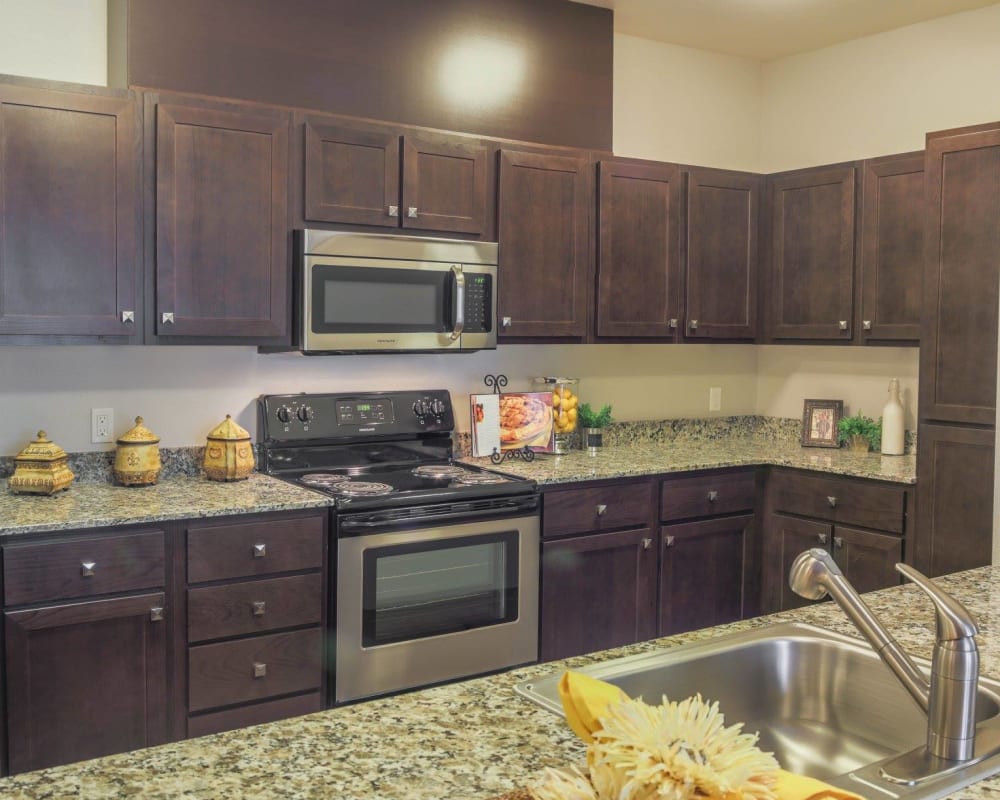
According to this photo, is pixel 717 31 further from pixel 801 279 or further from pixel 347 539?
pixel 347 539

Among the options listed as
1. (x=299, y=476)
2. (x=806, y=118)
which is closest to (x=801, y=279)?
(x=806, y=118)

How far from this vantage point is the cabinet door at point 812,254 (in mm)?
4195

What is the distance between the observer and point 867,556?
3863 mm

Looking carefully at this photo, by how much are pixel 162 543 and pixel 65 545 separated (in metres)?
0.25

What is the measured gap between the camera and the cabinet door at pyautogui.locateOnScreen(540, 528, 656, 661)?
3.61 m

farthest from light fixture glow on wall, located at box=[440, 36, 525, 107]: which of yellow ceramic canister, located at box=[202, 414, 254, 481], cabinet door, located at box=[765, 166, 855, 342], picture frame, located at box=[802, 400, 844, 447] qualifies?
picture frame, located at box=[802, 400, 844, 447]

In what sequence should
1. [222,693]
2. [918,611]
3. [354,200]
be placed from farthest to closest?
[354,200], [222,693], [918,611]

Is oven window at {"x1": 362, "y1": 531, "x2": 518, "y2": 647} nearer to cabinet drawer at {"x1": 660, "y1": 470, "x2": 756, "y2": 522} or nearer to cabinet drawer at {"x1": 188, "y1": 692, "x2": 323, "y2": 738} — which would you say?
cabinet drawer at {"x1": 188, "y1": 692, "x2": 323, "y2": 738}

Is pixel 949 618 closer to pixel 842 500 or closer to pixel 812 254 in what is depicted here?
pixel 842 500

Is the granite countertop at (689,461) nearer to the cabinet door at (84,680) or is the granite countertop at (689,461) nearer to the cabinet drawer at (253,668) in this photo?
the cabinet drawer at (253,668)

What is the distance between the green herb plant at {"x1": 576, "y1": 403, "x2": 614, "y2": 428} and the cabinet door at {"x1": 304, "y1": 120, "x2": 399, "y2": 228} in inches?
50.2

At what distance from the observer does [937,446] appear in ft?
12.1

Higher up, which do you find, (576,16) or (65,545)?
(576,16)

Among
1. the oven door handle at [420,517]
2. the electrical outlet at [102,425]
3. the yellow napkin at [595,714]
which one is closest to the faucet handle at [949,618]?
the yellow napkin at [595,714]
